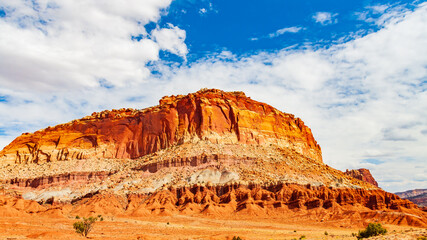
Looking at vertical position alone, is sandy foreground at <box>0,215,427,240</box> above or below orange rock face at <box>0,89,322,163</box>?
below

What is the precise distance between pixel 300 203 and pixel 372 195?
59.4ft

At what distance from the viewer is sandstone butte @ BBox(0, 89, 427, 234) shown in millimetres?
65125

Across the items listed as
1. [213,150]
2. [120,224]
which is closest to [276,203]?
[213,150]

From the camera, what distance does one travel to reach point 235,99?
99875 mm

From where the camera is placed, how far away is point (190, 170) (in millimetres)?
78312

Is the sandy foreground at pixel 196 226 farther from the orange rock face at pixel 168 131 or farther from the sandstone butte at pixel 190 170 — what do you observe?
the orange rock face at pixel 168 131

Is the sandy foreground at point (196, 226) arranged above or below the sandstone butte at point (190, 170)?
below

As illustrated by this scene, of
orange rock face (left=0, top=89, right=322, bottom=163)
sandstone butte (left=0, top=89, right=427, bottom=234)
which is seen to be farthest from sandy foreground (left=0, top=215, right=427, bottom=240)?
orange rock face (left=0, top=89, right=322, bottom=163)

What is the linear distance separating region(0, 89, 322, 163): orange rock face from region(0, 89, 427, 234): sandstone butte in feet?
1.04

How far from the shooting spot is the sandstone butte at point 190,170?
6512cm

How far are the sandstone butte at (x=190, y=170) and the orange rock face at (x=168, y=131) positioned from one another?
32 cm

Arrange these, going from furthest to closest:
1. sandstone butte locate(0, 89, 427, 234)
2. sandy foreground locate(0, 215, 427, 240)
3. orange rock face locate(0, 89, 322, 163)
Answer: orange rock face locate(0, 89, 322, 163)
sandstone butte locate(0, 89, 427, 234)
sandy foreground locate(0, 215, 427, 240)

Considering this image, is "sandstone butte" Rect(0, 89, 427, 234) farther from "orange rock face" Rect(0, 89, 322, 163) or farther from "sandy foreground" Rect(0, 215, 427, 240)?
"sandy foreground" Rect(0, 215, 427, 240)

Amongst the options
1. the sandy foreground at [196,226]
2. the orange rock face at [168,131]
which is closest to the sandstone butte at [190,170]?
the orange rock face at [168,131]
